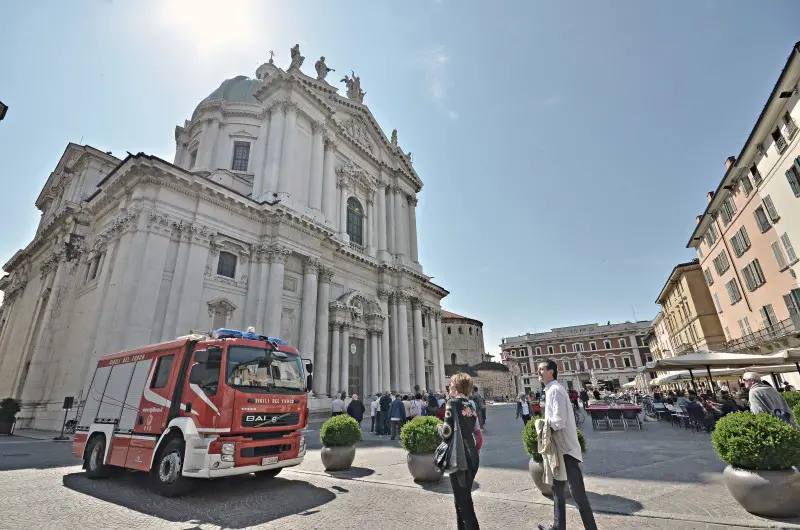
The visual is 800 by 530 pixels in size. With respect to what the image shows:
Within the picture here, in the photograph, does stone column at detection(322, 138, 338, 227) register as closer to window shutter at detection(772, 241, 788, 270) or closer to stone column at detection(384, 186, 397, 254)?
stone column at detection(384, 186, 397, 254)

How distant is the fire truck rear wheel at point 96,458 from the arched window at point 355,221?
20.9 metres

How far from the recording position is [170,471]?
20.4 feet

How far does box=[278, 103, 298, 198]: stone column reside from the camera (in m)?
22.0

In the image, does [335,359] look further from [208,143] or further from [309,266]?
[208,143]

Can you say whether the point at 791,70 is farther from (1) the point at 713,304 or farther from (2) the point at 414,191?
(2) the point at 414,191

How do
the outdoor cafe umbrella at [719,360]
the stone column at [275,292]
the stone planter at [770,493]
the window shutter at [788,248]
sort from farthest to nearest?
1. the stone column at [275,292]
2. the window shutter at [788,248]
3. the outdoor cafe umbrella at [719,360]
4. the stone planter at [770,493]

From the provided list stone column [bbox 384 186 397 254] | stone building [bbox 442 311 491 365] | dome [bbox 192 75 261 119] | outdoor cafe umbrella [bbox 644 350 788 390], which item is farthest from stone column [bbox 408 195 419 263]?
stone building [bbox 442 311 491 365]

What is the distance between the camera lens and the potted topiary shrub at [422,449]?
649 centimetres

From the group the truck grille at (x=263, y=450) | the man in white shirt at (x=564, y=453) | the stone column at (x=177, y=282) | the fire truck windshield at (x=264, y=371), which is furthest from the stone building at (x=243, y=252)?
the man in white shirt at (x=564, y=453)

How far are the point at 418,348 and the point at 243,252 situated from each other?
15221 mm

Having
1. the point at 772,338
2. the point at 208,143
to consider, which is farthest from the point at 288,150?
the point at 772,338

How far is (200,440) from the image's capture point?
6.02 m

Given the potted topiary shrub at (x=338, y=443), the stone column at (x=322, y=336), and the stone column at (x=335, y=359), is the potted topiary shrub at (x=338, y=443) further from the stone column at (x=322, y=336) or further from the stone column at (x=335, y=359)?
the stone column at (x=335, y=359)

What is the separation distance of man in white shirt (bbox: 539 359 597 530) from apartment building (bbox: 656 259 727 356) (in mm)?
34636
